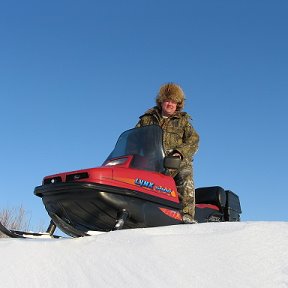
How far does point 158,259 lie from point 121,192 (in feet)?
4.67

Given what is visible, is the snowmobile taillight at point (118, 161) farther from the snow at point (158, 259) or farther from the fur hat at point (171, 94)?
the snow at point (158, 259)

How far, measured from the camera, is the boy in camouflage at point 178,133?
16.0 feet

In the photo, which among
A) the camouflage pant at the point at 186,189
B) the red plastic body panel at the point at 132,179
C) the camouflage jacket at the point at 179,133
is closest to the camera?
the red plastic body panel at the point at 132,179

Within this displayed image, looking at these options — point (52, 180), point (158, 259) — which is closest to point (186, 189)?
point (52, 180)

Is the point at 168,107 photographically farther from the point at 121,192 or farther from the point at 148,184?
the point at 121,192

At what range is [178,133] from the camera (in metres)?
5.38

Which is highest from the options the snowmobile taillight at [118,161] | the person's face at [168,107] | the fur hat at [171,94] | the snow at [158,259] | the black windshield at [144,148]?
the fur hat at [171,94]

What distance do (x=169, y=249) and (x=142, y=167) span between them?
1.75 m

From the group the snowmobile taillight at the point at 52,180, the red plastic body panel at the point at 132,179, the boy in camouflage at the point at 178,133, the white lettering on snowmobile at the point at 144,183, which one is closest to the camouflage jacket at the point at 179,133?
the boy in camouflage at the point at 178,133

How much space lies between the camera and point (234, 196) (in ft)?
20.6

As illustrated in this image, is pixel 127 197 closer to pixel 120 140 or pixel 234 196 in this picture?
pixel 120 140

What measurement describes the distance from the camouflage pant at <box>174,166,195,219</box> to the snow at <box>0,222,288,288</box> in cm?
151

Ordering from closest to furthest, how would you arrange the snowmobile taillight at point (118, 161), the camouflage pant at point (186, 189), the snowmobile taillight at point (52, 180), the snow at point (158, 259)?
the snow at point (158, 259) < the snowmobile taillight at point (52, 180) < the snowmobile taillight at point (118, 161) < the camouflage pant at point (186, 189)

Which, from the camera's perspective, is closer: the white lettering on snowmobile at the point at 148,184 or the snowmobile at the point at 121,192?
the snowmobile at the point at 121,192
